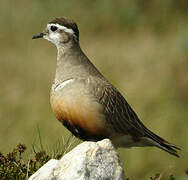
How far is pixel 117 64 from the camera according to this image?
9.98 meters

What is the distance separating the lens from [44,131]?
29.3ft

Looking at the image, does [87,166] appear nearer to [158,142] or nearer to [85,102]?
[85,102]

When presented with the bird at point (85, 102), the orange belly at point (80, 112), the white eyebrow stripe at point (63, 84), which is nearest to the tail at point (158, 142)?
the bird at point (85, 102)

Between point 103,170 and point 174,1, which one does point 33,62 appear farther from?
point 103,170

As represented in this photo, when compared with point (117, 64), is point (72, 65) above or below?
above

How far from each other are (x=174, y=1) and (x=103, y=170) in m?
7.31

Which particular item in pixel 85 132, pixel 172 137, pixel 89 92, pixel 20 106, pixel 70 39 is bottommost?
pixel 172 137

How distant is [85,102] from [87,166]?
43.0 inches

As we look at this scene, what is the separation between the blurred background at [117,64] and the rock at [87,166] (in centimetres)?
363

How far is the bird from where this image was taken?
5.28 metres

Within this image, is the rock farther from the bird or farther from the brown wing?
the brown wing

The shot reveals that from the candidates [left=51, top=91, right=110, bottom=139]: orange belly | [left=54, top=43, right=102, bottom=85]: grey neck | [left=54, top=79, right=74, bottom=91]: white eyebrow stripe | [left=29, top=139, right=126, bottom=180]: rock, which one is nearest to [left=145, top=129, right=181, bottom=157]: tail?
[left=51, top=91, right=110, bottom=139]: orange belly

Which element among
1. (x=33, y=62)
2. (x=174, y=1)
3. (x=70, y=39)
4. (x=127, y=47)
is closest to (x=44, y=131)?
(x=33, y=62)

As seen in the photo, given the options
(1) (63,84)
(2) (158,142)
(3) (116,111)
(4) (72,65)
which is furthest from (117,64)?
(1) (63,84)
